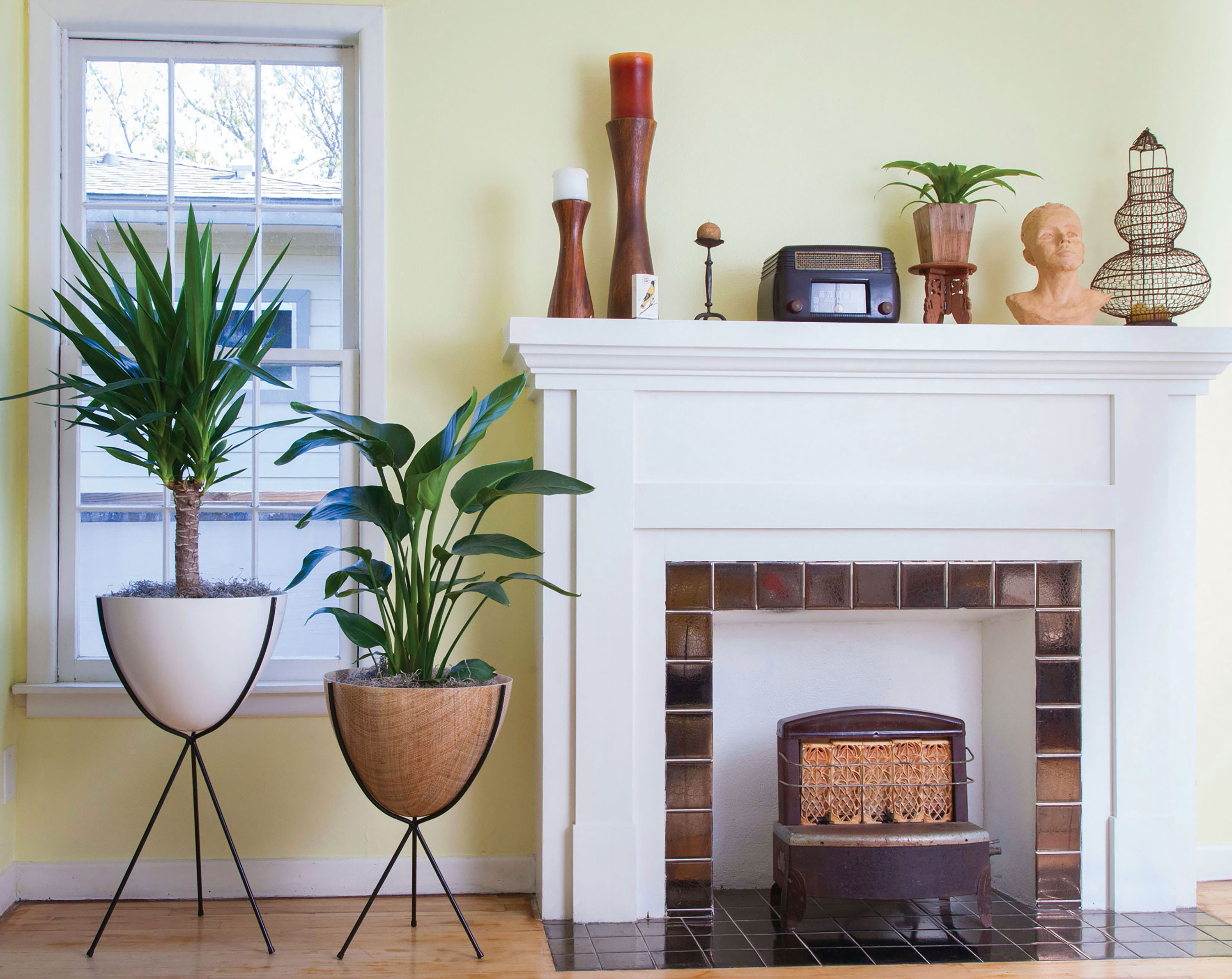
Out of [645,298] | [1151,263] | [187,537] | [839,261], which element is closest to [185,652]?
[187,537]

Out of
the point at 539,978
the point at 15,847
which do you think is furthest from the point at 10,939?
the point at 539,978

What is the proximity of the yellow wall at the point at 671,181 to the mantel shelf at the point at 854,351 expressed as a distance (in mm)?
363

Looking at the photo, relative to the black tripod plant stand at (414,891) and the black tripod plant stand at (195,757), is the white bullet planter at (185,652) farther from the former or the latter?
the black tripod plant stand at (414,891)

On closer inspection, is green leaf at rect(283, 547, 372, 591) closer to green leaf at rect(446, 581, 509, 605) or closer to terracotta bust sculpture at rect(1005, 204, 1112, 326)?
green leaf at rect(446, 581, 509, 605)

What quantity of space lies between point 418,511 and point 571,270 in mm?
783

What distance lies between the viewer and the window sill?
8.62 ft

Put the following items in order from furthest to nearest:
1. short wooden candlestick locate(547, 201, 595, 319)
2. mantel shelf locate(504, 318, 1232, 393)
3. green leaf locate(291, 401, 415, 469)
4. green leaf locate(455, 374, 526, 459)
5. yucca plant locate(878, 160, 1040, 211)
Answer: yucca plant locate(878, 160, 1040, 211) < short wooden candlestick locate(547, 201, 595, 319) < mantel shelf locate(504, 318, 1232, 393) < green leaf locate(455, 374, 526, 459) < green leaf locate(291, 401, 415, 469)

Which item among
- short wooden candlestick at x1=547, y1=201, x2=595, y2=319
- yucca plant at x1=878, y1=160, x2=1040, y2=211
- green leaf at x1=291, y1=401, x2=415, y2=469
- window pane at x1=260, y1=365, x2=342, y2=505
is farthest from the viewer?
window pane at x1=260, y1=365, x2=342, y2=505

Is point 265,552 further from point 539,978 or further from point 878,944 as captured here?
point 878,944

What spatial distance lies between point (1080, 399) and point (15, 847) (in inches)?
122

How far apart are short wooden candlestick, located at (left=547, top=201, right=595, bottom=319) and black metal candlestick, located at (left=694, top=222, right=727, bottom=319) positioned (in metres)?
0.31

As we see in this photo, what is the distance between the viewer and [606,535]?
250 centimetres

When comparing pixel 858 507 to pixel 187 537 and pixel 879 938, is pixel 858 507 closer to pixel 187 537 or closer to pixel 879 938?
pixel 879 938

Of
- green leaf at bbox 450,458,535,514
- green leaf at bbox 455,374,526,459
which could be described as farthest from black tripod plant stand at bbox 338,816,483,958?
green leaf at bbox 455,374,526,459
